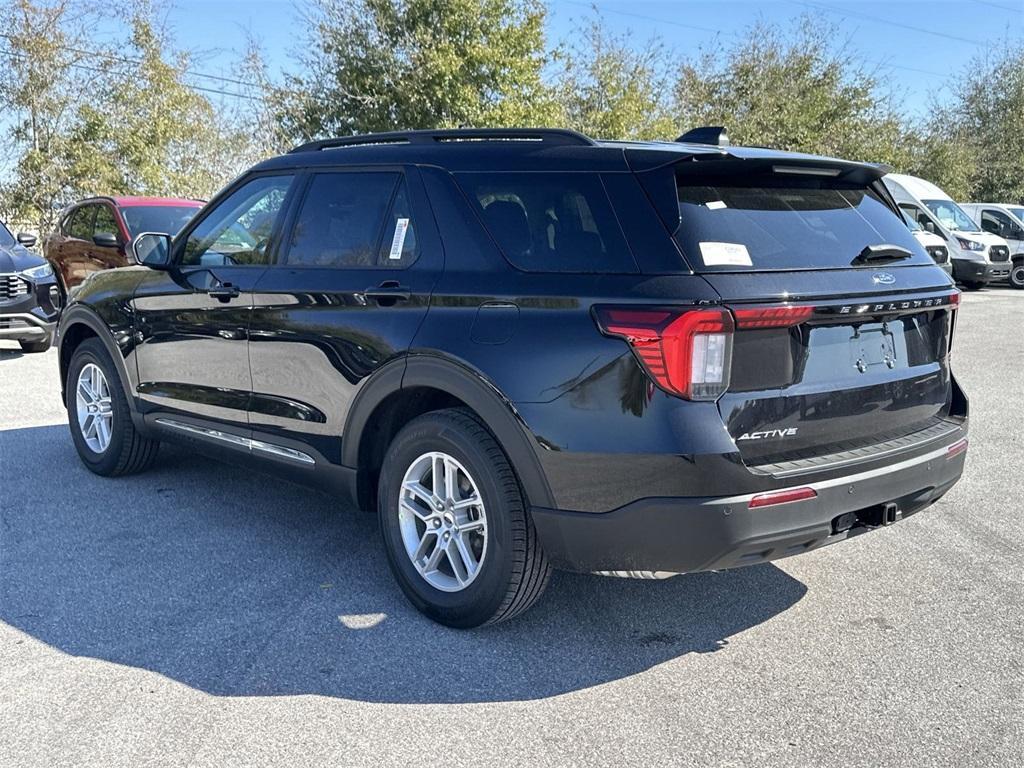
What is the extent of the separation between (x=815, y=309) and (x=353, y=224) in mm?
1963

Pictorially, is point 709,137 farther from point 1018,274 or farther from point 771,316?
point 1018,274

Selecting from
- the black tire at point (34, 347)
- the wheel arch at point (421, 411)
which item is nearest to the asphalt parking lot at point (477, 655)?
the wheel arch at point (421, 411)

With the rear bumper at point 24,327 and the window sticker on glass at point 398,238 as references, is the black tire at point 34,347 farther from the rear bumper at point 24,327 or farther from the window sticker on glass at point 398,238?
the window sticker on glass at point 398,238

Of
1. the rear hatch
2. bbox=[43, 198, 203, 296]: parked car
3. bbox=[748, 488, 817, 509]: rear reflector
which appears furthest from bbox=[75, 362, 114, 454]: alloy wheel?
bbox=[43, 198, 203, 296]: parked car

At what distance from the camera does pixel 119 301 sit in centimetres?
538

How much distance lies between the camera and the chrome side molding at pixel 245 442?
168 inches

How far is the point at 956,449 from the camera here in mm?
3664

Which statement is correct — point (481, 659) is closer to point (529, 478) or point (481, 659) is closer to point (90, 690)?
point (529, 478)

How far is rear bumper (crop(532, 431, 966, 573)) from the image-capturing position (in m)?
2.96

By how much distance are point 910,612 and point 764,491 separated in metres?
1.25

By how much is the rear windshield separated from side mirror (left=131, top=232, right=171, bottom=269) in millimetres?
3003

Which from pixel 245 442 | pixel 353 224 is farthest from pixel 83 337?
pixel 353 224

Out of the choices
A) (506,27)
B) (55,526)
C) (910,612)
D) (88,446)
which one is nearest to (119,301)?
(88,446)

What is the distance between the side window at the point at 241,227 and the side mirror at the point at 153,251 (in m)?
0.11
